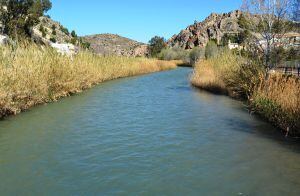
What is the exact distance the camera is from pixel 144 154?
9.79 meters

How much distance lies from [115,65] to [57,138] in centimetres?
2621

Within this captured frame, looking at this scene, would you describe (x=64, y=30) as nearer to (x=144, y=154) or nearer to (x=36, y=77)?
(x=36, y=77)

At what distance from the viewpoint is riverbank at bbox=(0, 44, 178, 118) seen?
46.2ft

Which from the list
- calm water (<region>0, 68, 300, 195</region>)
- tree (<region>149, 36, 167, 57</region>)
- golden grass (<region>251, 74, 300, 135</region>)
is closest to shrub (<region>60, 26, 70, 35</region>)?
tree (<region>149, 36, 167, 57</region>)

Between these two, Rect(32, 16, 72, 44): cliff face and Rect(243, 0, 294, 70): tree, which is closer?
Rect(243, 0, 294, 70): tree

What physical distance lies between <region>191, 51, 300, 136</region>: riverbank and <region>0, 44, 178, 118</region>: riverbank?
757cm

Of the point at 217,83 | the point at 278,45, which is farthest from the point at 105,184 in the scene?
the point at 217,83

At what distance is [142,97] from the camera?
22.0 meters

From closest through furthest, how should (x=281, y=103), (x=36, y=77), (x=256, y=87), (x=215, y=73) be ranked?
(x=281, y=103)
(x=36, y=77)
(x=256, y=87)
(x=215, y=73)

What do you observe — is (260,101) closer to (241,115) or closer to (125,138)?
(241,115)

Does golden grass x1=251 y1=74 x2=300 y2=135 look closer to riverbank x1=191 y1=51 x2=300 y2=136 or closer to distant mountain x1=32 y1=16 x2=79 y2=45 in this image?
riverbank x1=191 y1=51 x2=300 y2=136

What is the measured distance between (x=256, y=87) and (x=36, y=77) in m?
8.98

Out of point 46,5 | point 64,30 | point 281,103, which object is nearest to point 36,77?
point 281,103

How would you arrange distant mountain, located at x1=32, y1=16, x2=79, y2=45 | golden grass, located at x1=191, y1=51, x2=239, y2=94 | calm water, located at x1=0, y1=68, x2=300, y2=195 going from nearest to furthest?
calm water, located at x1=0, y1=68, x2=300, y2=195 < golden grass, located at x1=191, y1=51, x2=239, y2=94 < distant mountain, located at x1=32, y1=16, x2=79, y2=45
